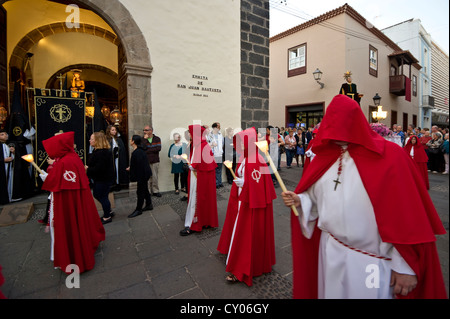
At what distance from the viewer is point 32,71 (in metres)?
9.16

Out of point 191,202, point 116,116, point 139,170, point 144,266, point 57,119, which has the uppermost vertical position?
point 116,116

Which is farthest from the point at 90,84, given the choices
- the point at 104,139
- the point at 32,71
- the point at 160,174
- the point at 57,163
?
the point at 57,163

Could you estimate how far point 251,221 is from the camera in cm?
281

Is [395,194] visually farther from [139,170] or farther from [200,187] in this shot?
[139,170]

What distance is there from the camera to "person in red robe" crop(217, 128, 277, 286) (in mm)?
2777

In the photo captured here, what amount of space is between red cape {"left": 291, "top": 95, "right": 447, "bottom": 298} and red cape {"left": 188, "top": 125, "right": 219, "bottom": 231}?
9.13 ft

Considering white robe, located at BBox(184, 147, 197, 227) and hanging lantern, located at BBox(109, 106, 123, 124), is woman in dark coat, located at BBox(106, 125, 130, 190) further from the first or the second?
white robe, located at BBox(184, 147, 197, 227)

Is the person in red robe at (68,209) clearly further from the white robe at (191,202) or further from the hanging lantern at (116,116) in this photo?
the hanging lantern at (116,116)

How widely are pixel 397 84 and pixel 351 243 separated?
21.4 m

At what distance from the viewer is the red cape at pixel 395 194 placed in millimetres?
1422

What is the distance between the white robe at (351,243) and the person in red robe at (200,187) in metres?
2.70

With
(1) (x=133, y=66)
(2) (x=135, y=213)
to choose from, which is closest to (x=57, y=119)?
(1) (x=133, y=66)

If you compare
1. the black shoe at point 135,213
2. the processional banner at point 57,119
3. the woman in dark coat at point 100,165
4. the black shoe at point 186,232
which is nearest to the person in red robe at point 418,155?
the black shoe at point 186,232

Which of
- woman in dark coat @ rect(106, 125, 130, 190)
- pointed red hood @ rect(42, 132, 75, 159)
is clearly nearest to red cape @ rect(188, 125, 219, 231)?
pointed red hood @ rect(42, 132, 75, 159)
